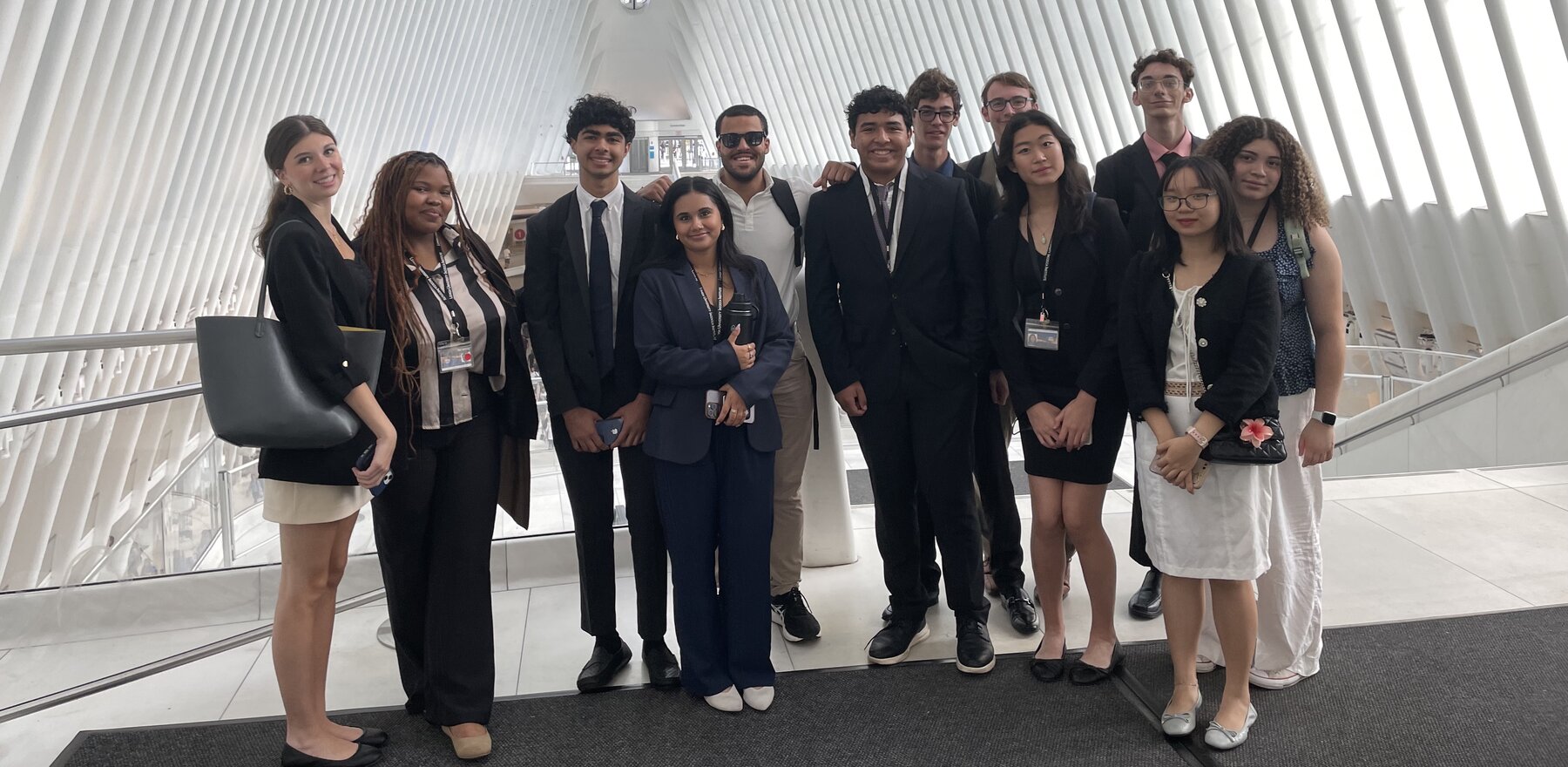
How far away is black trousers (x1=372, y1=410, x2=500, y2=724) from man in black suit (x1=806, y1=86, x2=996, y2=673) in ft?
3.72

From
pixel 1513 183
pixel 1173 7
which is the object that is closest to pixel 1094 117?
pixel 1173 7

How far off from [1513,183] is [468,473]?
446 inches

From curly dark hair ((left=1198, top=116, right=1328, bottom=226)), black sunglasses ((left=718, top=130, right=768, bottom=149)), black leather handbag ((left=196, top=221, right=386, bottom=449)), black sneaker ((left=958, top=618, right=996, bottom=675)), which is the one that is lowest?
black sneaker ((left=958, top=618, right=996, bottom=675))

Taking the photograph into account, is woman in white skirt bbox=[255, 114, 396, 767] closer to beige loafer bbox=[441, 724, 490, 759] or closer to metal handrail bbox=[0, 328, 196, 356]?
beige loafer bbox=[441, 724, 490, 759]

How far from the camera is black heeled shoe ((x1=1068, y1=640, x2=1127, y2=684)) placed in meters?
3.38

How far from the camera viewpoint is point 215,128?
10695 millimetres

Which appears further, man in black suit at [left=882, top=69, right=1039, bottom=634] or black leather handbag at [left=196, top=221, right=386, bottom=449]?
man in black suit at [left=882, top=69, right=1039, bottom=634]

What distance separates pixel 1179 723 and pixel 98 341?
10.8 ft

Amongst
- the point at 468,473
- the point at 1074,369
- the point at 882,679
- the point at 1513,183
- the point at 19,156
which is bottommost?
the point at 882,679

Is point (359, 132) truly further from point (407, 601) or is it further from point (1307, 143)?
point (407, 601)

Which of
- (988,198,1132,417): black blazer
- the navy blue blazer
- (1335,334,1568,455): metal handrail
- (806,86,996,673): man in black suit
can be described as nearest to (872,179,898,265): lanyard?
(806,86,996,673): man in black suit

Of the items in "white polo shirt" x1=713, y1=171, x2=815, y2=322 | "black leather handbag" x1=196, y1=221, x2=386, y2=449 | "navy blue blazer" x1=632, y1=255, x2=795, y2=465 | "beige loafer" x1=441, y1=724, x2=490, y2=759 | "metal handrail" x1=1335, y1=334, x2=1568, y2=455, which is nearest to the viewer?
"black leather handbag" x1=196, y1=221, x2=386, y2=449

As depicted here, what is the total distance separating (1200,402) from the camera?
291 centimetres

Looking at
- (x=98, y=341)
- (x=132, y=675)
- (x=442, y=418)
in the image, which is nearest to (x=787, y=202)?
(x=442, y=418)
